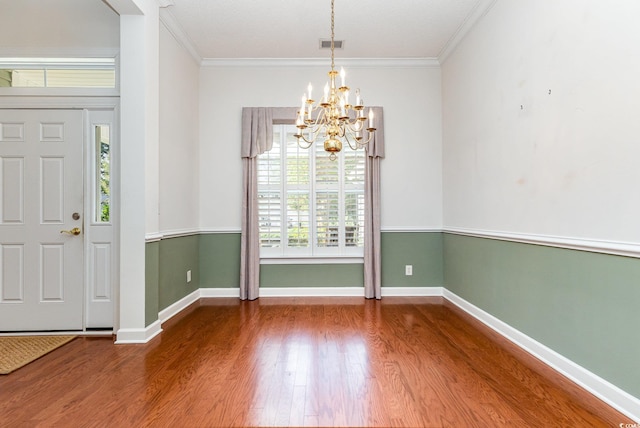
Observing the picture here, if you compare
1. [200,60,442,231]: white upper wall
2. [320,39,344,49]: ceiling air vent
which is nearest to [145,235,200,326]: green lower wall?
[200,60,442,231]: white upper wall

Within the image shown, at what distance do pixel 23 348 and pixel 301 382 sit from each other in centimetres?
236

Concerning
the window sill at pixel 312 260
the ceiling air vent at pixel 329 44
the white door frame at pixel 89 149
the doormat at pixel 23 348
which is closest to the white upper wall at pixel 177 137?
the white door frame at pixel 89 149

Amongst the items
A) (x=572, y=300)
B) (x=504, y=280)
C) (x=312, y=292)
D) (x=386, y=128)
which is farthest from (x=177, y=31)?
(x=572, y=300)

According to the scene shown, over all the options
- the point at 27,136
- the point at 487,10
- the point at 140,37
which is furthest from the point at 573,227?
the point at 27,136

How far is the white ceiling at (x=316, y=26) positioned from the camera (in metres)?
3.33

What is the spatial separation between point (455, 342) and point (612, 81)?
215 cm

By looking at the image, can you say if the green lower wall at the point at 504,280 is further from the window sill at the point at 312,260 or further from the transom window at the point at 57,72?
the transom window at the point at 57,72

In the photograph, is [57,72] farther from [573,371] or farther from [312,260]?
[573,371]

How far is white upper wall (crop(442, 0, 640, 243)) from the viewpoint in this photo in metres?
1.83

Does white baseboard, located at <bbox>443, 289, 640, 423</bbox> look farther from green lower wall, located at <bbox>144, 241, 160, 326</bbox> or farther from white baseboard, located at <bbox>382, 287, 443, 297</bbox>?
green lower wall, located at <bbox>144, 241, 160, 326</bbox>

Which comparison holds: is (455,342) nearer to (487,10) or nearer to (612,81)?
(612,81)

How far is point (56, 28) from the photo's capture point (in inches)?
125

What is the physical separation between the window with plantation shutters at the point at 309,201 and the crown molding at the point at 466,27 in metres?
1.57

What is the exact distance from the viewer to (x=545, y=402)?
196 cm
